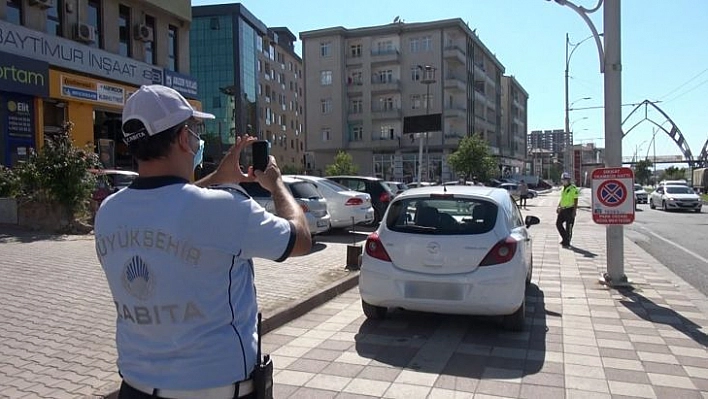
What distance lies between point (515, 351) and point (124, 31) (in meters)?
24.7

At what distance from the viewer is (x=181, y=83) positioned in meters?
27.7

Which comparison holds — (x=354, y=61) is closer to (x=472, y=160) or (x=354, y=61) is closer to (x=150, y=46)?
(x=472, y=160)

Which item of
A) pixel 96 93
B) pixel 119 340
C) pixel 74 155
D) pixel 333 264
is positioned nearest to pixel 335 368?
pixel 119 340

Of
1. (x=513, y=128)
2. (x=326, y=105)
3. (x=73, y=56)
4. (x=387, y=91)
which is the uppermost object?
(x=387, y=91)

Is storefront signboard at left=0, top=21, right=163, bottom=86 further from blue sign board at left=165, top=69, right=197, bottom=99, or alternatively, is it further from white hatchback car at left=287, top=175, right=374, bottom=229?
white hatchback car at left=287, top=175, right=374, bottom=229

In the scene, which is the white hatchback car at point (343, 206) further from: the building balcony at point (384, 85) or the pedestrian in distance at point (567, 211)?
the building balcony at point (384, 85)

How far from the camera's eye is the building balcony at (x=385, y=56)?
6303 cm

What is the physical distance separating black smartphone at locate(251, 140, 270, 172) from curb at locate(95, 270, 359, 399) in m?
4.06

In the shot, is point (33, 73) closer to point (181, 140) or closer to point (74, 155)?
point (74, 155)

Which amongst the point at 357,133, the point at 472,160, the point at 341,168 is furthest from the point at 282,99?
the point at 472,160

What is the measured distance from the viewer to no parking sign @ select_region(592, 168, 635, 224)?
844cm

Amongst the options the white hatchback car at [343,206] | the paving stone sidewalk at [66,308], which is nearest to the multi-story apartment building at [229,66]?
the white hatchback car at [343,206]

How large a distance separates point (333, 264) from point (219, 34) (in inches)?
2179

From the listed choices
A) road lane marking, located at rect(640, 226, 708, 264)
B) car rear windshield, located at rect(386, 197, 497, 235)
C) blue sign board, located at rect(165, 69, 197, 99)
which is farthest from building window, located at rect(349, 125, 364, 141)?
car rear windshield, located at rect(386, 197, 497, 235)
